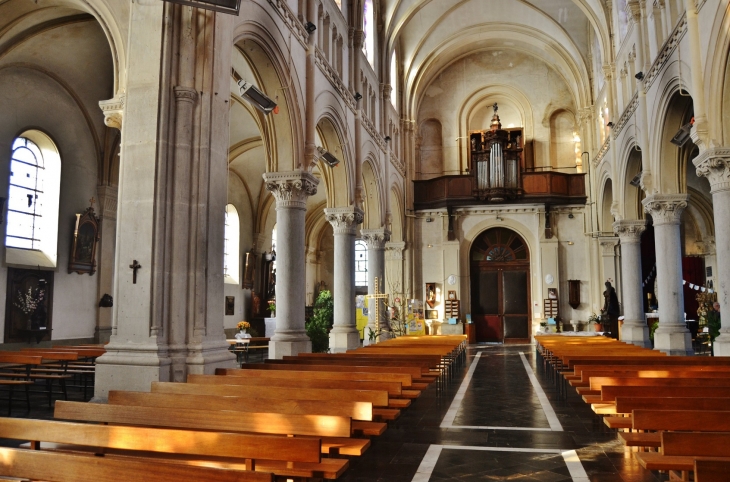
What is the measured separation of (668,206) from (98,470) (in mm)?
13986

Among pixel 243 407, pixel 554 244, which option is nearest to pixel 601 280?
pixel 554 244

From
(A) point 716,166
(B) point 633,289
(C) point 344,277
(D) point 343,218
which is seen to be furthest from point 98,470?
(B) point 633,289

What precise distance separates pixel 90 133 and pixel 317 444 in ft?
48.0

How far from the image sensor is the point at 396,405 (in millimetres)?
5609

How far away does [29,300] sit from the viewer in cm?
1340

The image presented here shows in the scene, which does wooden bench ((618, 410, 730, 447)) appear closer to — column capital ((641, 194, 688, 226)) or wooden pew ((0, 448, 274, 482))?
wooden pew ((0, 448, 274, 482))

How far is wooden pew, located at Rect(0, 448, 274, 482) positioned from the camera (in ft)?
9.02

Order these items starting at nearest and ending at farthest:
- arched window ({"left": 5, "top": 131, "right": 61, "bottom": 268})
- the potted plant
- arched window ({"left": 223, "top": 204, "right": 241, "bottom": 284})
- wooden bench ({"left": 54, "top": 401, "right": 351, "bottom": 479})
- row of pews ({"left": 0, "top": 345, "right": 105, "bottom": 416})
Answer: wooden bench ({"left": 54, "top": 401, "right": 351, "bottom": 479})
row of pews ({"left": 0, "top": 345, "right": 105, "bottom": 416})
arched window ({"left": 5, "top": 131, "right": 61, "bottom": 268})
the potted plant
arched window ({"left": 223, "top": 204, "right": 241, "bottom": 284})

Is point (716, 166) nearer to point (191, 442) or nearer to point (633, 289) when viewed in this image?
point (633, 289)

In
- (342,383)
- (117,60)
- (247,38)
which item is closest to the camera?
(342,383)

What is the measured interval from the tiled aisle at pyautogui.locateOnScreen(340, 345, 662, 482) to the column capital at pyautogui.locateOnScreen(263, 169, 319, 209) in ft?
14.8

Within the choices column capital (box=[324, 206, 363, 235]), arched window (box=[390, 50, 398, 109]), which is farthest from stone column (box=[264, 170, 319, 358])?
arched window (box=[390, 50, 398, 109])

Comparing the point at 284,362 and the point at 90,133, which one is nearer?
the point at 284,362

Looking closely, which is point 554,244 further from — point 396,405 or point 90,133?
point 396,405
